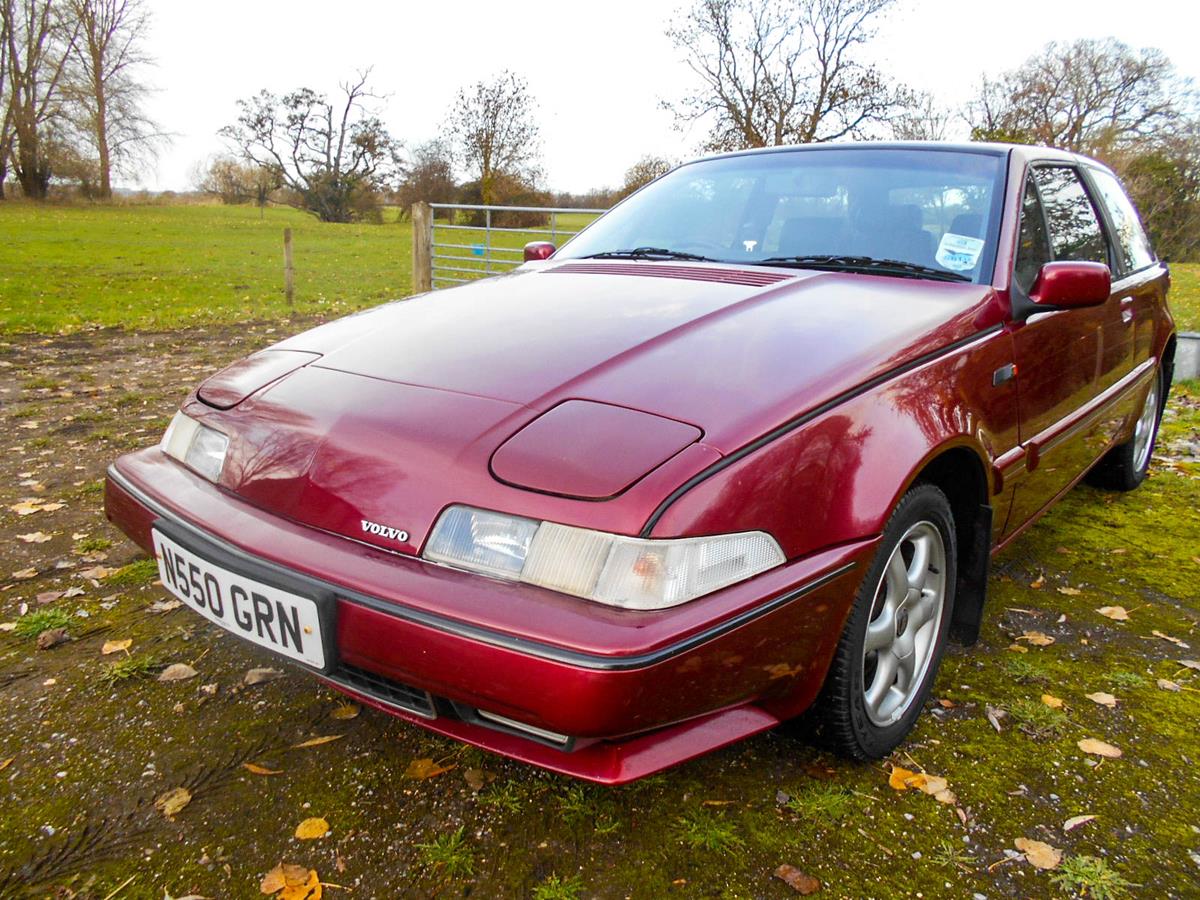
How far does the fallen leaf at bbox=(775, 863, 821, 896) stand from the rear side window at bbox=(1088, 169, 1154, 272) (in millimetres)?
2908

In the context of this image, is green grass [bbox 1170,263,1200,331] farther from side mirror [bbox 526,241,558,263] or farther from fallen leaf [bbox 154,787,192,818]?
fallen leaf [bbox 154,787,192,818]

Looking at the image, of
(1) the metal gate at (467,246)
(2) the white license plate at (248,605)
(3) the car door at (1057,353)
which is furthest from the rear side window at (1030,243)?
(1) the metal gate at (467,246)

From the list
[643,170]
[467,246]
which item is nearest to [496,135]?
[643,170]

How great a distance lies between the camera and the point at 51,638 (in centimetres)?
250

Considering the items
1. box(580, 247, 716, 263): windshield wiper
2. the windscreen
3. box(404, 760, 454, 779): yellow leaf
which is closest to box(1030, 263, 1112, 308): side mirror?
the windscreen

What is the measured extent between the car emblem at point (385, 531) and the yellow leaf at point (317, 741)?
733 millimetres

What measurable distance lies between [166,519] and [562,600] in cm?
107

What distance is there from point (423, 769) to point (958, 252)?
6.68 ft

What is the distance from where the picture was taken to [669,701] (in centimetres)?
144

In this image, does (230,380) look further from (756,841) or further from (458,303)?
(756,841)

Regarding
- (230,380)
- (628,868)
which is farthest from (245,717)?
(628,868)

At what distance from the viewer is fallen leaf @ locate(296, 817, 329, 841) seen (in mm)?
1734

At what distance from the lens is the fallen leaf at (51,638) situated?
8.12ft

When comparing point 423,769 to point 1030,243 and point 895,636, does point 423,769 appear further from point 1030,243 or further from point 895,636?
point 1030,243
